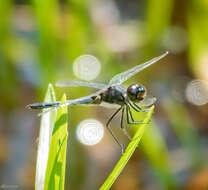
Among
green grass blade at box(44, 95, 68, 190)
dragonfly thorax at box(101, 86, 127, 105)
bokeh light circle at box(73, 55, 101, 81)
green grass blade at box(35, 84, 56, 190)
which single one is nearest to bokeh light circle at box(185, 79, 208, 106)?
bokeh light circle at box(73, 55, 101, 81)

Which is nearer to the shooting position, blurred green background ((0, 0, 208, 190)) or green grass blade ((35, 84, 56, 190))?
green grass blade ((35, 84, 56, 190))

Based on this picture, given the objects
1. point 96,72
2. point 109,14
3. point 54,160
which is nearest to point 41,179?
point 54,160

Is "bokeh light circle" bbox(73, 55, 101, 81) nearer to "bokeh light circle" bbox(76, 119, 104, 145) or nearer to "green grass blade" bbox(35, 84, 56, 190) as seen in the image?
"bokeh light circle" bbox(76, 119, 104, 145)

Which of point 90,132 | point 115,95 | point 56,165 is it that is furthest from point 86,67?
point 56,165

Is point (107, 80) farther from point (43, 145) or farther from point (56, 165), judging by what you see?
point (56, 165)

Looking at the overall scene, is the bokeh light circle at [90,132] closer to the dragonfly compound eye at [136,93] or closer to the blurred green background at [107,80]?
the blurred green background at [107,80]

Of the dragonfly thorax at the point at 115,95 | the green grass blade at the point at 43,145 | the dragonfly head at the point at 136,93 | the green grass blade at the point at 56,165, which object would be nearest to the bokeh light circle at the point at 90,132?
the dragonfly thorax at the point at 115,95
